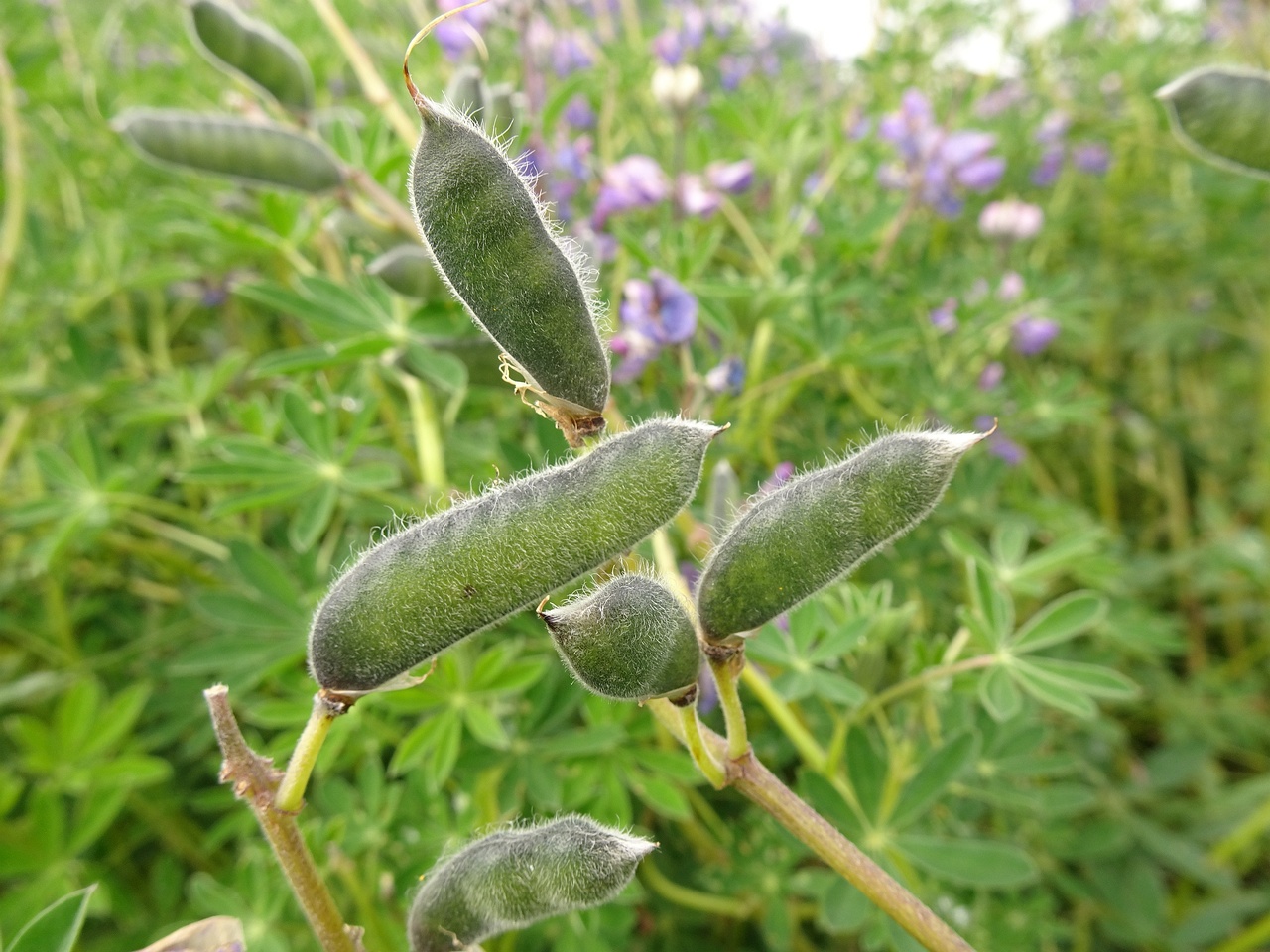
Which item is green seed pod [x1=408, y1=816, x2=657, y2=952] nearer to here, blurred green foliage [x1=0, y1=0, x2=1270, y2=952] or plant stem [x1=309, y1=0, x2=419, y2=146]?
blurred green foliage [x1=0, y1=0, x2=1270, y2=952]

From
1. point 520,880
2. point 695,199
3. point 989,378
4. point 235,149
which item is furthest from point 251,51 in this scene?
point 989,378

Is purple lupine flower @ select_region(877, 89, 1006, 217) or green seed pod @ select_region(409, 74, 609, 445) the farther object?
purple lupine flower @ select_region(877, 89, 1006, 217)

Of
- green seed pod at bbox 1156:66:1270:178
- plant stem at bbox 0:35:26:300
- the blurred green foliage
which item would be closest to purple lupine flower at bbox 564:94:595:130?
the blurred green foliage

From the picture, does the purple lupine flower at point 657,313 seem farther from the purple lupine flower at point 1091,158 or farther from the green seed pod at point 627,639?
the purple lupine flower at point 1091,158

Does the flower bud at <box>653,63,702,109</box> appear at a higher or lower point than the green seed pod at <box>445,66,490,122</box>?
lower

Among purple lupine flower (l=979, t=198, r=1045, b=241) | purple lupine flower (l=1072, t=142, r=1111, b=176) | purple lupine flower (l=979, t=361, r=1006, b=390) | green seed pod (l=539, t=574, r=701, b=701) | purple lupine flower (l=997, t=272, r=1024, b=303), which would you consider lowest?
purple lupine flower (l=1072, t=142, r=1111, b=176)

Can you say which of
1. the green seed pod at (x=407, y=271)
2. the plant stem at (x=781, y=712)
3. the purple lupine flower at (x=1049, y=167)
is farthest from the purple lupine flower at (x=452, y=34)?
the purple lupine flower at (x=1049, y=167)

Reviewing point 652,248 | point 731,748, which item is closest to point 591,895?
point 731,748
